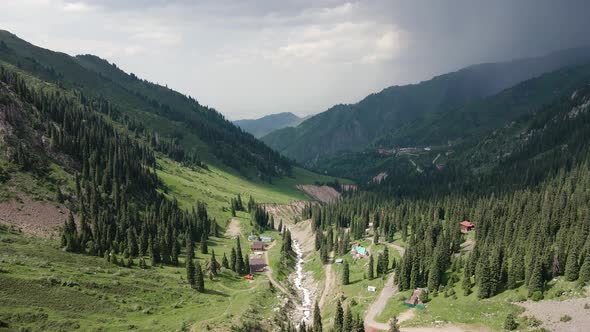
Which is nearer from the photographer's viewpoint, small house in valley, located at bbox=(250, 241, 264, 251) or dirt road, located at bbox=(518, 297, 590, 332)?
dirt road, located at bbox=(518, 297, 590, 332)

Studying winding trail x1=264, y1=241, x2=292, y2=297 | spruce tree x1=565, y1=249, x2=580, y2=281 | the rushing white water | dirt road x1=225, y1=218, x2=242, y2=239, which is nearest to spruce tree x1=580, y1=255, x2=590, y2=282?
spruce tree x1=565, y1=249, x2=580, y2=281

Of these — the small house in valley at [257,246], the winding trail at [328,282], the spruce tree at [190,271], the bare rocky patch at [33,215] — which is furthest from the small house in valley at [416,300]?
the bare rocky patch at [33,215]

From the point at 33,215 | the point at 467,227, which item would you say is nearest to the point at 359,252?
the point at 467,227

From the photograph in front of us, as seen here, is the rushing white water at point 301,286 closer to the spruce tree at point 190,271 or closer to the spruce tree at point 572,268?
the spruce tree at point 190,271

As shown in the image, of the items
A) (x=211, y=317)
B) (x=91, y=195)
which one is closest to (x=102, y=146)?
(x=91, y=195)

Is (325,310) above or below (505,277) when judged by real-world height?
below

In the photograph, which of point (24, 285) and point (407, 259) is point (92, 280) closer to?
point (24, 285)

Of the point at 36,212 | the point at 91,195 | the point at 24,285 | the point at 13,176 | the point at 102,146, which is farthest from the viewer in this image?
the point at 102,146

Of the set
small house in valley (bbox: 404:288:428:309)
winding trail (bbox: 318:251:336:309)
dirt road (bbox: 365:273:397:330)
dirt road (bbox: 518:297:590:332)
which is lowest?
winding trail (bbox: 318:251:336:309)

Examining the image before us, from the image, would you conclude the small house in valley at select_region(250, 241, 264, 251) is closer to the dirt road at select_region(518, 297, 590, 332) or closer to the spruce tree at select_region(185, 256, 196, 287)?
the spruce tree at select_region(185, 256, 196, 287)
